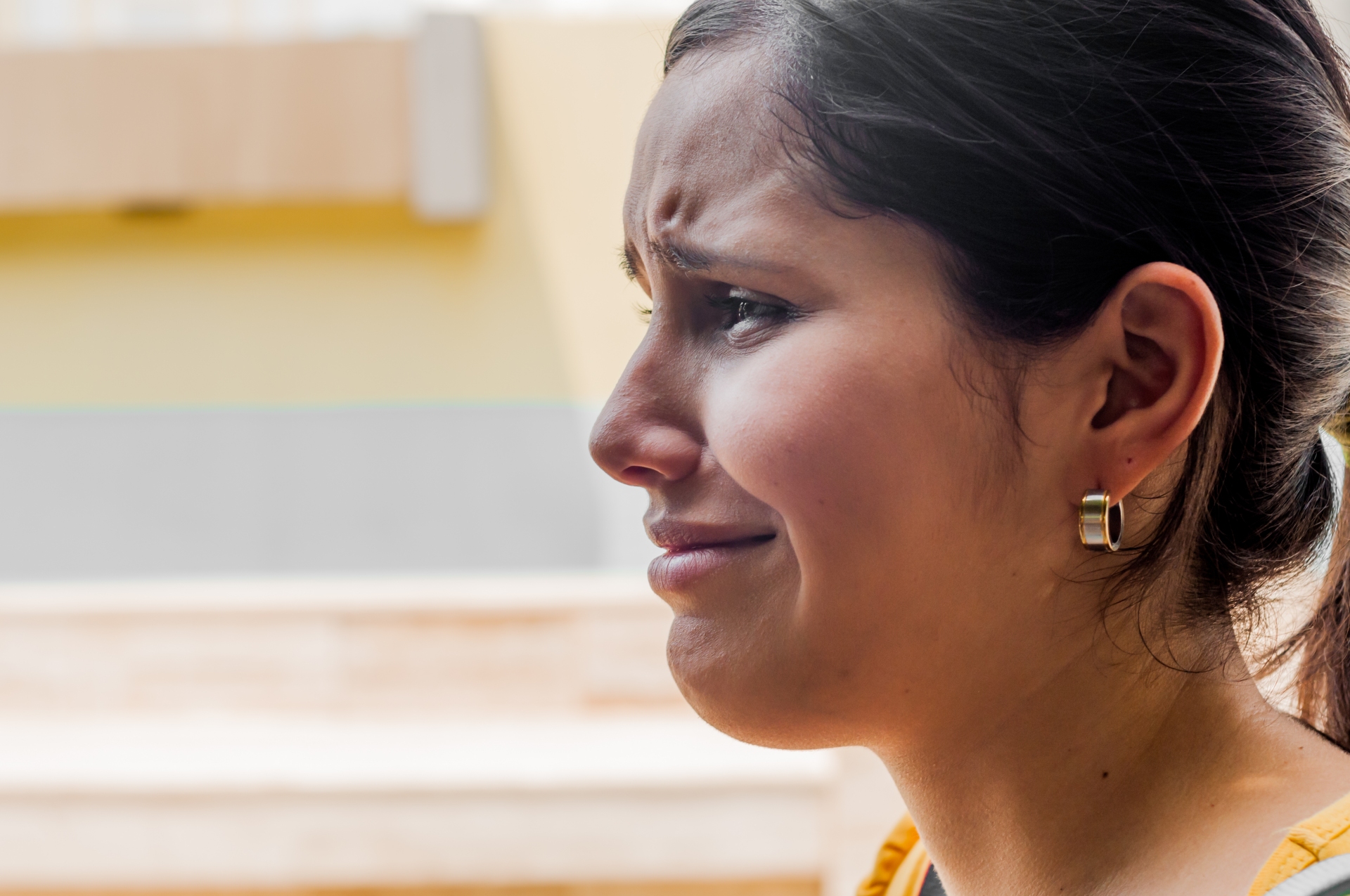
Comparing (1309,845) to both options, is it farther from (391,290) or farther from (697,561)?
(391,290)

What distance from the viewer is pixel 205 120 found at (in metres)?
2.95

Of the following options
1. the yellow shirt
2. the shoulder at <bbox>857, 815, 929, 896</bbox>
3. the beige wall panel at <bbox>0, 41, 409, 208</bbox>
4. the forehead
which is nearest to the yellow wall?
the beige wall panel at <bbox>0, 41, 409, 208</bbox>

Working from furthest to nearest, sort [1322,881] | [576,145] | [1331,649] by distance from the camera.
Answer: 1. [576,145]
2. [1331,649]
3. [1322,881]

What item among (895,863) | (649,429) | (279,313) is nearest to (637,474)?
(649,429)

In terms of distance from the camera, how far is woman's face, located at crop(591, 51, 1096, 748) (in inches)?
19.1

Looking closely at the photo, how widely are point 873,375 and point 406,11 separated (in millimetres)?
2787

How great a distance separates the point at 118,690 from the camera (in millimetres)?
2729

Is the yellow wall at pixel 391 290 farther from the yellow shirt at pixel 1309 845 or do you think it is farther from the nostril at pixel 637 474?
the yellow shirt at pixel 1309 845

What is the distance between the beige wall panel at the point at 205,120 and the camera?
2.93 m

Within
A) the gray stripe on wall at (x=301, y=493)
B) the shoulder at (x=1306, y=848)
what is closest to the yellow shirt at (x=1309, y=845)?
the shoulder at (x=1306, y=848)

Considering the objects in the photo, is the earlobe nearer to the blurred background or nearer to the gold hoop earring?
the gold hoop earring

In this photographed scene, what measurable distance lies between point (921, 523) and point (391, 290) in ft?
8.77

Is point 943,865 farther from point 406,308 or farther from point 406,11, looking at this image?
point 406,11

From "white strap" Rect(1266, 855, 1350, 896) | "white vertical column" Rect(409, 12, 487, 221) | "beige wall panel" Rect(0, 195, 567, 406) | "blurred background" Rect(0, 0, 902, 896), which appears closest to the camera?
"white strap" Rect(1266, 855, 1350, 896)
